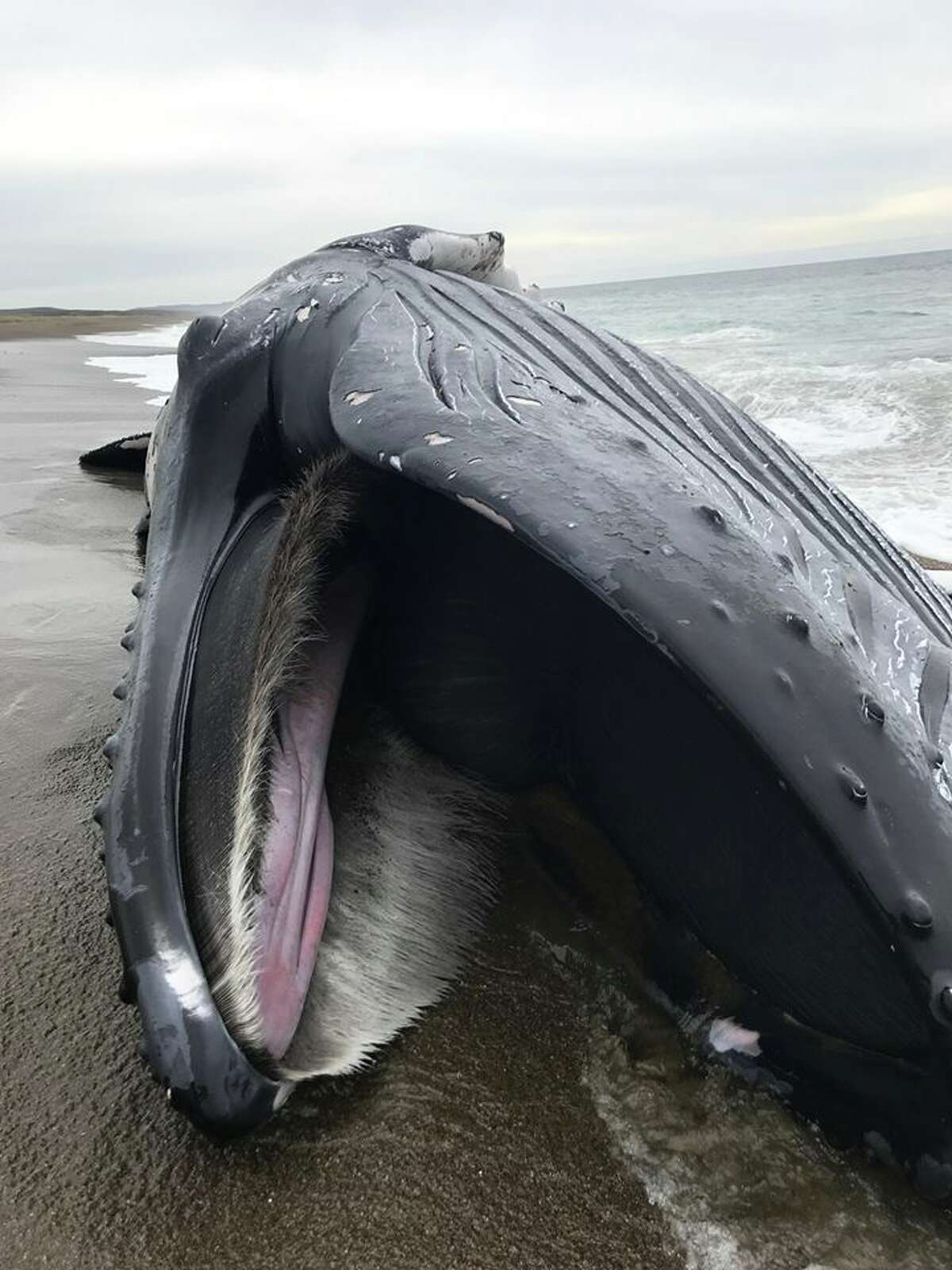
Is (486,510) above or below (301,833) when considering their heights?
above

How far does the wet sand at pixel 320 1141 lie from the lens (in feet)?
5.67

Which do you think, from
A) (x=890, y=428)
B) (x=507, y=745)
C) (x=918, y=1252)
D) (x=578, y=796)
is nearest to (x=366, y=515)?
(x=507, y=745)

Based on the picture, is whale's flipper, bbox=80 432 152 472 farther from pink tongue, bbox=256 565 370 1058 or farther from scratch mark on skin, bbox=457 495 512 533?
scratch mark on skin, bbox=457 495 512 533

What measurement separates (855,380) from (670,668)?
1778cm

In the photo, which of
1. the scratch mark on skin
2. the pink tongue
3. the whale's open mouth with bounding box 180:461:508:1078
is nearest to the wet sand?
the whale's open mouth with bounding box 180:461:508:1078

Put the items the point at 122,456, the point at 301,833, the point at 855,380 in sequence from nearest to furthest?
the point at 301,833
the point at 122,456
the point at 855,380

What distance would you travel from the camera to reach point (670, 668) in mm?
1755

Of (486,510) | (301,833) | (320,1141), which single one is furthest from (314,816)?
(486,510)

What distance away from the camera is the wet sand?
68.1 inches

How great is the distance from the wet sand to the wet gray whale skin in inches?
6.2

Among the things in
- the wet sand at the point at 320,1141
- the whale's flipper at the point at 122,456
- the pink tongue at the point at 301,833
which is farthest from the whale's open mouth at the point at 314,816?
the whale's flipper at the point at 122,456

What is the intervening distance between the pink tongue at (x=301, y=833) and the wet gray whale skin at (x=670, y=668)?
0.14 metres

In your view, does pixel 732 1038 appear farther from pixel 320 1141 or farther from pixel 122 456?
pixel 122 456

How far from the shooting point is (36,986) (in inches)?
87.7
